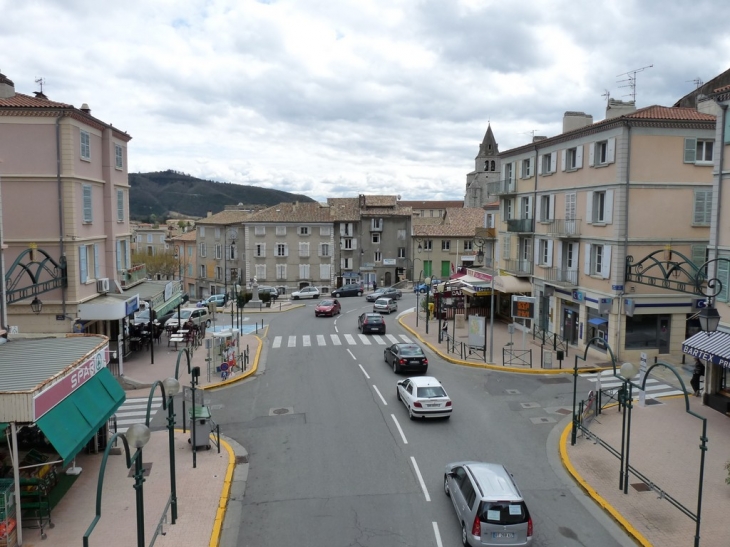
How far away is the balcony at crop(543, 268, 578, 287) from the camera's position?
106 ft

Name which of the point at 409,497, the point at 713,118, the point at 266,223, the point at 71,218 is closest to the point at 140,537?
the point at 409,497

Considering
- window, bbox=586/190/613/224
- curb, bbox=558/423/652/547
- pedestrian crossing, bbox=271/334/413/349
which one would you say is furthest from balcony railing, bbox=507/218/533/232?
curb, bbox=558/423/652/547

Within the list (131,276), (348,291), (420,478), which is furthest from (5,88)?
(348,291)

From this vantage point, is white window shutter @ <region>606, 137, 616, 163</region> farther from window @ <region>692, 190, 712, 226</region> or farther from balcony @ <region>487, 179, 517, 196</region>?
balcony @ <region>487, 179, 517, 196</region>

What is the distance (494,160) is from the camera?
112 m

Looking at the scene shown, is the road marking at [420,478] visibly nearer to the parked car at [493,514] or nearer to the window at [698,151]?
the parked car at [493,514]

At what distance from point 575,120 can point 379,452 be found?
27340 millimetres

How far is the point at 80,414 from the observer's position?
44.8 feet

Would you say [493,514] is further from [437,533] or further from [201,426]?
[201,426]

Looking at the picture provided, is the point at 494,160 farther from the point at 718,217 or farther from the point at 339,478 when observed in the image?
the point at 339,478

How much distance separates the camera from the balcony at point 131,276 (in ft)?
104

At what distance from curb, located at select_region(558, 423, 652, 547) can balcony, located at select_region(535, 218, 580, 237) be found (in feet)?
52.4

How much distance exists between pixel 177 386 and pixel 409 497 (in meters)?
6.05

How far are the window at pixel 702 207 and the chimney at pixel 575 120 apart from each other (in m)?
9.77
